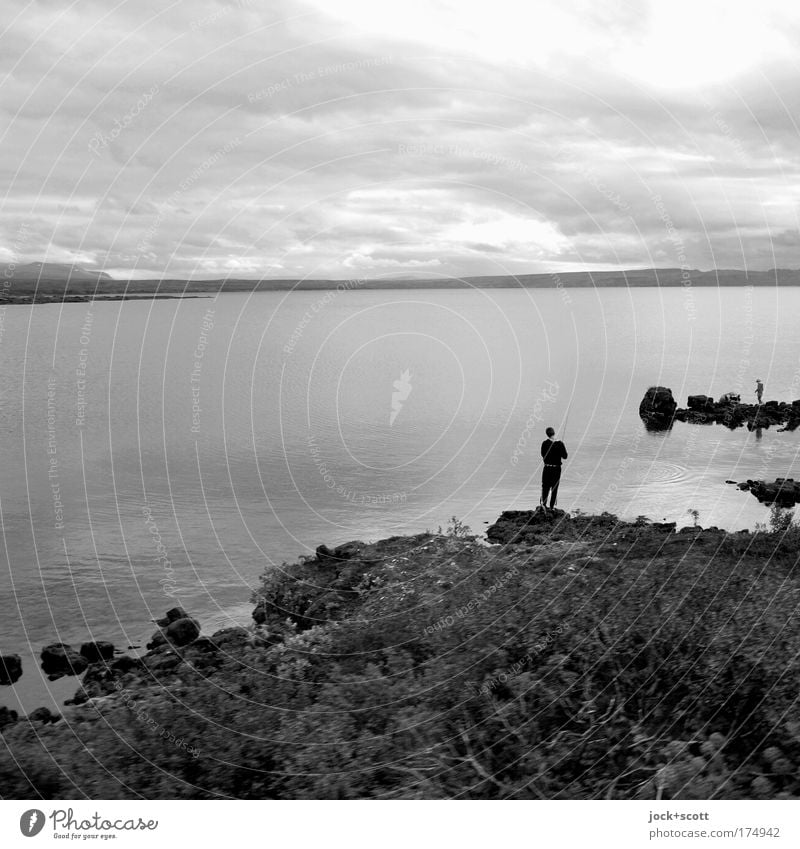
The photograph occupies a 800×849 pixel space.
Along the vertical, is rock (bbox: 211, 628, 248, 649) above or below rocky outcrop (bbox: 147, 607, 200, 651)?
above

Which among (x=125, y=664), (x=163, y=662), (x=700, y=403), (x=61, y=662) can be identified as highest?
(x=700, y=403)

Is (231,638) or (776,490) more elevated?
(776,490)

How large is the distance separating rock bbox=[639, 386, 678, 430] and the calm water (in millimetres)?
1428

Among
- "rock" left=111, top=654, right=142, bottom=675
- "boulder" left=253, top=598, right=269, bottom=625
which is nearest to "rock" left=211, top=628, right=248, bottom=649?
"boulder" left=253, top=598, right=269, bottom=625

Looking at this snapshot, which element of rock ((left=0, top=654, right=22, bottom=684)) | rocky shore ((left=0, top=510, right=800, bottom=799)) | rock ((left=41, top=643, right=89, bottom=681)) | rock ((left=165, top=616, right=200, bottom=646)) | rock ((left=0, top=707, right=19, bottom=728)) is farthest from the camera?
rock ((left=165, top=616, right=200, bottom=646))

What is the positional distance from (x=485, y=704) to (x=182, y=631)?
1105cm

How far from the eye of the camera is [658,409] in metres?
54.7

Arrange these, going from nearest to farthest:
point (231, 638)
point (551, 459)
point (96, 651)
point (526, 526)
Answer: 1. point (231, 638)
2. point (96, 651)
3. point (551, 459)
4. point (526, 526)

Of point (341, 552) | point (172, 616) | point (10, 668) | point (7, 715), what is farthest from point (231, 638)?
point (10, 668)

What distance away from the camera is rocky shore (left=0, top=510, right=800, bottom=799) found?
866 cm

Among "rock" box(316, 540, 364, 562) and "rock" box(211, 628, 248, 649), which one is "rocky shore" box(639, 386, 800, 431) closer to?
"rock" box(316, 540, 364, 562)

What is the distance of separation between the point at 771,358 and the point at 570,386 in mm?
35454

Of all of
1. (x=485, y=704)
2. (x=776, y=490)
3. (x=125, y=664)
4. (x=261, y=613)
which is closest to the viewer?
(x=485, y=704)

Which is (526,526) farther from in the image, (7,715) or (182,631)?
(7,715)
